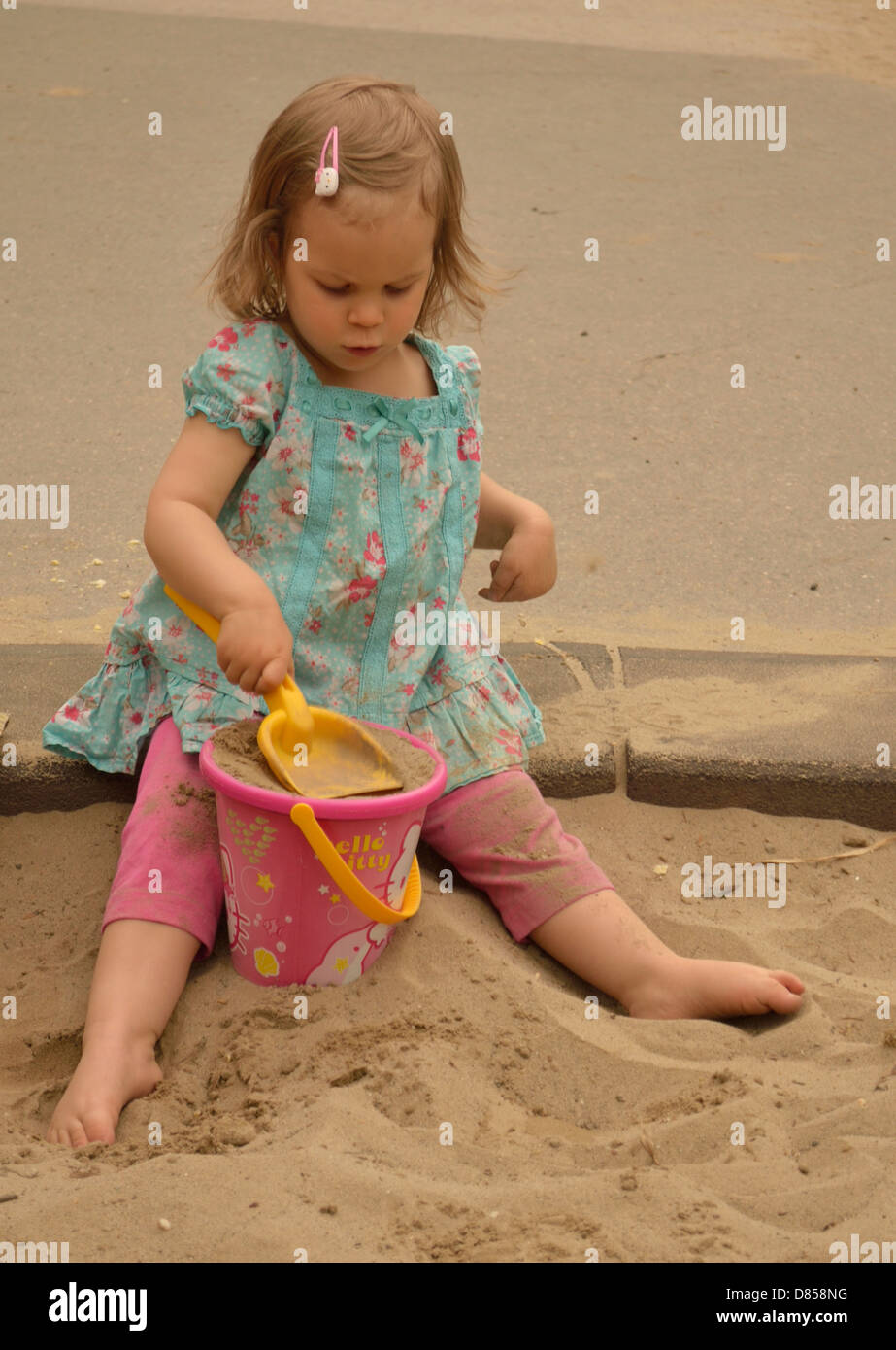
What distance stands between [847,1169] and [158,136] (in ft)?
17.2

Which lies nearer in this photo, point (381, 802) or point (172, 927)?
point (381, 802)

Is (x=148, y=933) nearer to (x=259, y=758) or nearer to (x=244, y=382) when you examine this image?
(x=259, y=758)

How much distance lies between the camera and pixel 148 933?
2.00 metres

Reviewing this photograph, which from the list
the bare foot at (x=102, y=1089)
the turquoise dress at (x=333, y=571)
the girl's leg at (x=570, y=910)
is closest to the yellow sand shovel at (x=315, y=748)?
the turquoise dress at (x=333, y=571)

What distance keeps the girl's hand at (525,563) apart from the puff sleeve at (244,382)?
45 centimetres

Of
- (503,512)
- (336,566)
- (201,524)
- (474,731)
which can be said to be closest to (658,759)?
(474,731)

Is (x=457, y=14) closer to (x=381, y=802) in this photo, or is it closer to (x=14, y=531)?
(x=14, y=531)

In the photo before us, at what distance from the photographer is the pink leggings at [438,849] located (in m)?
2.06

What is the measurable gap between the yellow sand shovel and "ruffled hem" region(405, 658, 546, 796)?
0.66 feet

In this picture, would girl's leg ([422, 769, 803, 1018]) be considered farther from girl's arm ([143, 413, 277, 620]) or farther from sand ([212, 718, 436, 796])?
girl's arm ([143, 413, 277, 620])

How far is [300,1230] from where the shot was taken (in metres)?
1.49

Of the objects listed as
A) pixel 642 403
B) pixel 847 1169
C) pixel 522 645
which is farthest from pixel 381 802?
pixel 642 403

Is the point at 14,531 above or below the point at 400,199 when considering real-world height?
below

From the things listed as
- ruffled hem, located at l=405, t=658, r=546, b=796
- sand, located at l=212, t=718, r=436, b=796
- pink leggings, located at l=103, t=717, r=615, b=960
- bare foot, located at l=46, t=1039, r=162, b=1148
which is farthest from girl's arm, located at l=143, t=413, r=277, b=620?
bare foot, located at l=46, t=1039, r=162, b=1148
